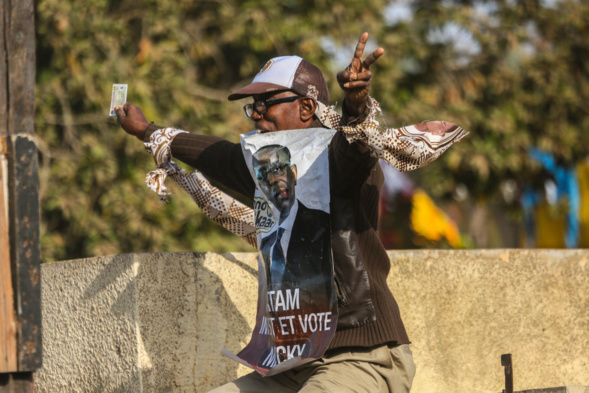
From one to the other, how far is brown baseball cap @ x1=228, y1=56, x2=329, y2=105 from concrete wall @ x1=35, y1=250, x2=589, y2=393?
110 cm

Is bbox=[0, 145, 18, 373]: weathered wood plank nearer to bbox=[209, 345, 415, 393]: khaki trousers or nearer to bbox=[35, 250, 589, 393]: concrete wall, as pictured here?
bbox=[209, 345, 415, 393]: khaki trousers

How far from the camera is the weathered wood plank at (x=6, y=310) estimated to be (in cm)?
261

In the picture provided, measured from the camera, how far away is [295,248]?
3.15 metres

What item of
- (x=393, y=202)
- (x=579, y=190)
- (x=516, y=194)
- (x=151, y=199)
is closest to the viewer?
(x=151, y=199)

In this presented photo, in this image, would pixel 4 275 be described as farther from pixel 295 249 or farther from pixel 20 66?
pixel 295 249

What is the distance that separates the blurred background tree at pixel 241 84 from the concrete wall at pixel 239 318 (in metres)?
3.57

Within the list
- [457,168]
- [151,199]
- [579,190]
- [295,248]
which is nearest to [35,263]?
[295,248]

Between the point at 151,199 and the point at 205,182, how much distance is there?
4.18 meters

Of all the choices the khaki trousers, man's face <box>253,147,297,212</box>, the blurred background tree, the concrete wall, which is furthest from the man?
the blurred background tree

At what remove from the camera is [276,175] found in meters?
3.22

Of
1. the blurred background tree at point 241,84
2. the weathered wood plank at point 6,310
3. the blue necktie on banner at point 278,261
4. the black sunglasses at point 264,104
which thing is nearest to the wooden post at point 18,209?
the weathered wood plank at point 6,310

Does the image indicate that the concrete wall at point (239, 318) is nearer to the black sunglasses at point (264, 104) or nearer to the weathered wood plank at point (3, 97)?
the black sunglasses at point (264, 104)

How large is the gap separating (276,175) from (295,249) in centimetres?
28

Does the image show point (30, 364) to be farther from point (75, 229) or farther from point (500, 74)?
point (500, 74)
